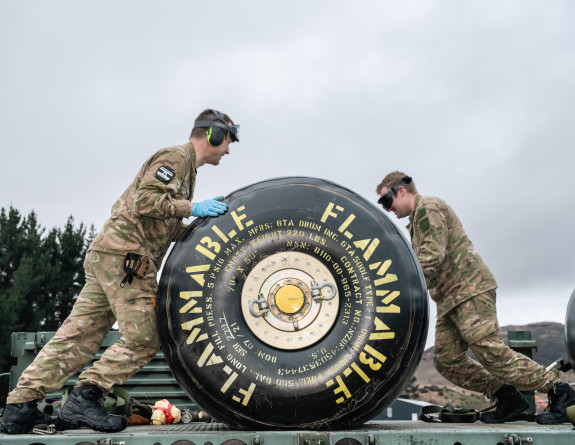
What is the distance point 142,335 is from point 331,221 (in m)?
1.28

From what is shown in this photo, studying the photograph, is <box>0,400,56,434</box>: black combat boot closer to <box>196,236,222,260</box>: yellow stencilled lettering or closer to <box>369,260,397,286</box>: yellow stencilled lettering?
<box>196,236,222,260</box>: yellow stencilled lettering

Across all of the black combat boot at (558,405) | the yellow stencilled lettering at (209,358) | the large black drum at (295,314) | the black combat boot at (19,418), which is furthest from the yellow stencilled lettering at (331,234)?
the black combat boot at (558,405)

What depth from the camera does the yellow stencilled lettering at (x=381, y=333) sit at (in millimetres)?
3250

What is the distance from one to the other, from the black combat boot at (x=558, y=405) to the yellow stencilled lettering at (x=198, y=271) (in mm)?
2617

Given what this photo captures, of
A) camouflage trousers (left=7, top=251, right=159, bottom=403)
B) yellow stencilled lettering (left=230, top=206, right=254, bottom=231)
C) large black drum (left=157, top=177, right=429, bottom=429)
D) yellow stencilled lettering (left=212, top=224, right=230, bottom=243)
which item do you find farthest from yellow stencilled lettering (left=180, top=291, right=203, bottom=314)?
camouflage trousers (left=7, top=251, right=159, bottom=403)

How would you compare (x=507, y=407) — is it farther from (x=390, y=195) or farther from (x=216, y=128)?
(x=216, y=128)

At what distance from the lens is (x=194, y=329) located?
332 cm

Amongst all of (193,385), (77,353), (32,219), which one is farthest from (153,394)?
(32,219)

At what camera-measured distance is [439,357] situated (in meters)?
5.18

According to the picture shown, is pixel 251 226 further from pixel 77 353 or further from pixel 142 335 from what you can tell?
pixel 77 353

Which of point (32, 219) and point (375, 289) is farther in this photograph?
point (32, 219)

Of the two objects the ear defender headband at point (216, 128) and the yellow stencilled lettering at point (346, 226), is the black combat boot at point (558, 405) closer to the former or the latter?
the yellow stencilled lettering at point (346, 226)

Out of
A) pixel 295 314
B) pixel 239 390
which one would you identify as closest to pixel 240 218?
pixel 295 314

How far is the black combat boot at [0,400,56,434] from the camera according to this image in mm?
3751
